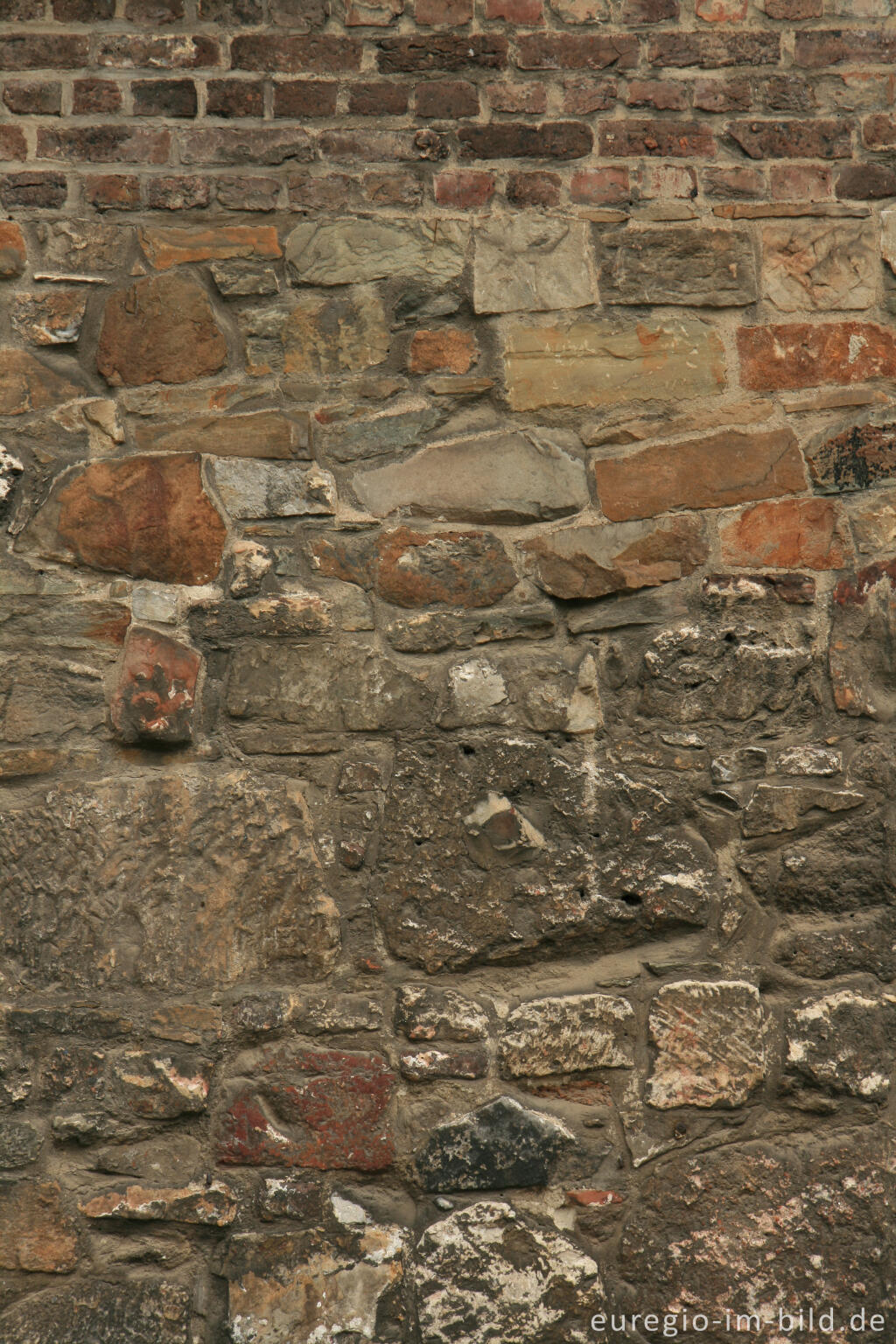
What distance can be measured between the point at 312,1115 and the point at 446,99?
6.36 ft

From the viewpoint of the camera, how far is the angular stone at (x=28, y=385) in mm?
2014

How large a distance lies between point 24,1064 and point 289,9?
2062mm

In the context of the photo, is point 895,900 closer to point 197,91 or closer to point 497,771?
point 497,771

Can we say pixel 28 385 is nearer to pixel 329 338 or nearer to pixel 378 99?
pixel 329 338

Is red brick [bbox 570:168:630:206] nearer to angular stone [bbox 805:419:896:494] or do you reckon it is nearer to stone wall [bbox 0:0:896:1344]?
stone wall [bbox 0:0:896:1344]

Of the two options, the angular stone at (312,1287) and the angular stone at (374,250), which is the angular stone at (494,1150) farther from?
the angular stone at (374,250)

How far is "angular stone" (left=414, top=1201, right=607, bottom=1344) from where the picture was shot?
183 centimetres

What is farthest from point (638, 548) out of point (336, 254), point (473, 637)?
point (336, 254)

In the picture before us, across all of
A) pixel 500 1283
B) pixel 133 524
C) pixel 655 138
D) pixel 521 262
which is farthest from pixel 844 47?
pixel 500 1283

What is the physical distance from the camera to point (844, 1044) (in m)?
1.94

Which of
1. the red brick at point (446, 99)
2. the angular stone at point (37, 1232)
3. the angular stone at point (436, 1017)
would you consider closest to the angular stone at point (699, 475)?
the red brick at point (446, 99)

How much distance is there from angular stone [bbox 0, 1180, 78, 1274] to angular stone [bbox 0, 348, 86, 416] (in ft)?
4.68

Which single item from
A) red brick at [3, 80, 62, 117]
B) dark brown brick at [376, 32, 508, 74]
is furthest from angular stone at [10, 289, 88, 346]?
dark brown brick at [376, 32, 508, 74]

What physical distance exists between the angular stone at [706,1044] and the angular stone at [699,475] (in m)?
0.91
